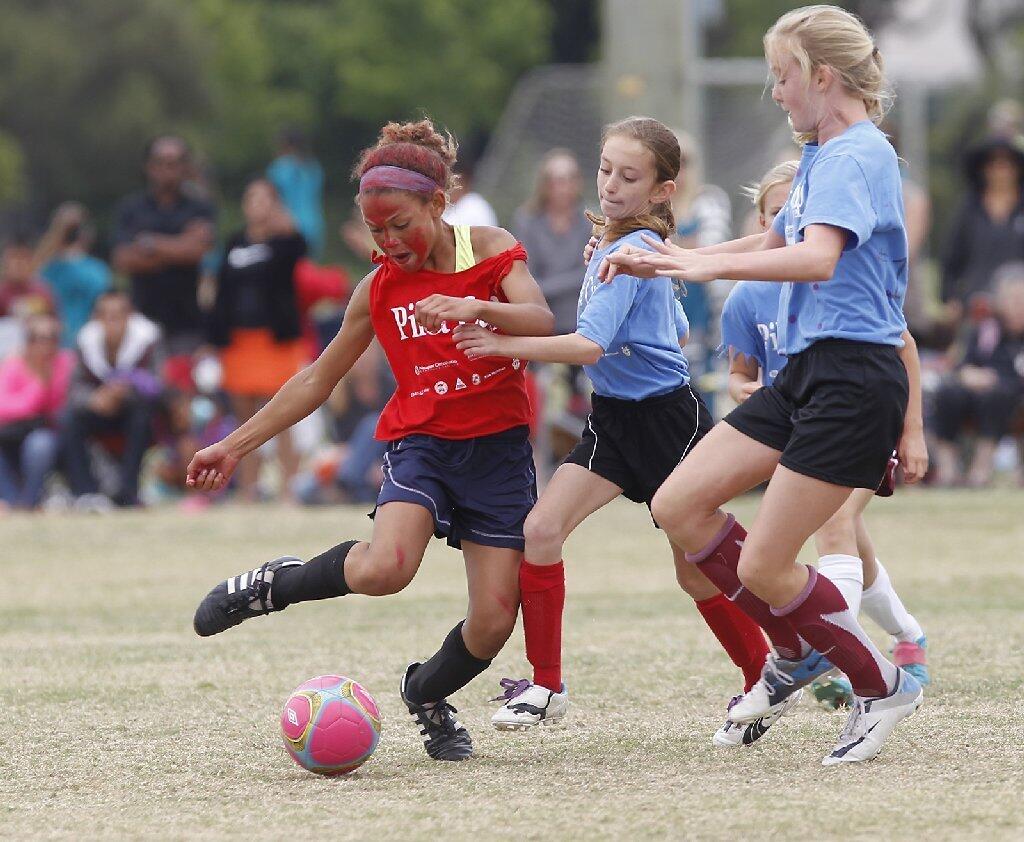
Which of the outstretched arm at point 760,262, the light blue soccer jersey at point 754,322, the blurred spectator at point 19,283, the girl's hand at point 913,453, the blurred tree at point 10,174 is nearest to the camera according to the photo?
the outstretched arm at point 760,262

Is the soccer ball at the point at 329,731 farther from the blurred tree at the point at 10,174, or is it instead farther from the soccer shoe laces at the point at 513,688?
the blurred tree at the point at 10,174

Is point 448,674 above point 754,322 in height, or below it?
below

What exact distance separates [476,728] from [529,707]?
459 mm

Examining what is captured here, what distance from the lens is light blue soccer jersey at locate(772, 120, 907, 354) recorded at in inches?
173

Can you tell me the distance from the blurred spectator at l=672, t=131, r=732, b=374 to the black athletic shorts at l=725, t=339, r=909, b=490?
6086 mm

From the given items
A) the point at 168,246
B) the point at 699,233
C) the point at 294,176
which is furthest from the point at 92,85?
the point at 699,233

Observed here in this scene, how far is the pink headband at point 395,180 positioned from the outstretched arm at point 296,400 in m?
0.32

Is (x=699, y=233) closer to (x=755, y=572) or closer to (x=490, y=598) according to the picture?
(x=490, y=598)

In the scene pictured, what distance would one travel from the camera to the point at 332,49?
50.5 metres

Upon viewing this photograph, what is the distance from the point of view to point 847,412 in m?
4.48

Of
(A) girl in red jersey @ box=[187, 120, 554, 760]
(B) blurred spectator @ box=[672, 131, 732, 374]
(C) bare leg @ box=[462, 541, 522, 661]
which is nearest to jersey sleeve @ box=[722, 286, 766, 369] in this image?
(A) girl in red jersey @ box=[187, 120, 554, 760]

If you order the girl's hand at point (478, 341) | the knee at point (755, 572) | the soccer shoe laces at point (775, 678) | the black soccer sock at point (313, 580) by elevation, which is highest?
the girl's hand at point (478, 341)

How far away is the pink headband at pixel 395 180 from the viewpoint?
4906mm

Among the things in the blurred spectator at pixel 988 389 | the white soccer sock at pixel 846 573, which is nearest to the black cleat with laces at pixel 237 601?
the white soccer sock at pixel 846 573
